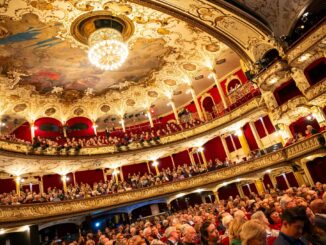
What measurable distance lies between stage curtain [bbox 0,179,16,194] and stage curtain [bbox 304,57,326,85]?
1835cm

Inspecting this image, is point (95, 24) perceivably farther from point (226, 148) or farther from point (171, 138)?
point (226, 148)

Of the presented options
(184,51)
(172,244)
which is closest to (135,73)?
(184,51)

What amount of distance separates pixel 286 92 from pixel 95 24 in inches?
437

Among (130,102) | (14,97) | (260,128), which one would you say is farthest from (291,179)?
(14,97)

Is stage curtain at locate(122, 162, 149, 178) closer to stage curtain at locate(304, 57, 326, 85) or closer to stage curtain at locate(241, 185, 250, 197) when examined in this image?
stage curtain at locate(241, 185, 250, 197)

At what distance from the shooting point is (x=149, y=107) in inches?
907

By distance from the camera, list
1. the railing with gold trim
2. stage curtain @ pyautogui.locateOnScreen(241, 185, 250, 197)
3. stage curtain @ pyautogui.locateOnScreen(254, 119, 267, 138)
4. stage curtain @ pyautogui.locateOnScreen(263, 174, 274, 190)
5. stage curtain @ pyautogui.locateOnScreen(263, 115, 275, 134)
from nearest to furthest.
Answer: the railing with gold trim < stage curtain @ pyautogui.locateOnScreen(263, 174, 274, 190) < stage curtain @ pyautogui.locateOnScreen(263, 115, 275, 134) < stage curtain @ pyautogui.locateOnScreen(254, 119, 267, 138) < stage curtain @ pyautogui.locateOnScreen(241, 185, 250, 197)

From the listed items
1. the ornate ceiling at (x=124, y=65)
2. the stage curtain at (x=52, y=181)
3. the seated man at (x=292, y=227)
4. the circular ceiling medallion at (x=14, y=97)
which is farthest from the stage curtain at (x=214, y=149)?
the seated man at (x=292, y=227)

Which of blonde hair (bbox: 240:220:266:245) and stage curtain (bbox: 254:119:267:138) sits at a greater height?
stage curtain (bbox: 254:119:267:138)

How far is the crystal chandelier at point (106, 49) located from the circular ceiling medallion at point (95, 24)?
0.38 meters

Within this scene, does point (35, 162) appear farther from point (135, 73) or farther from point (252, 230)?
point (252, 230)

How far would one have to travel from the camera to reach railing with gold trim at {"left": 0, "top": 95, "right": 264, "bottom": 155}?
14.9 meters

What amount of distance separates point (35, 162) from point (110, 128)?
889 cm

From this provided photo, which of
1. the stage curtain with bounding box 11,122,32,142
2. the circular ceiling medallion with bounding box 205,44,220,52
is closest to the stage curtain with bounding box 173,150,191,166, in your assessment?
the circular ceiling medallion with bounding box 205,44,220,52
